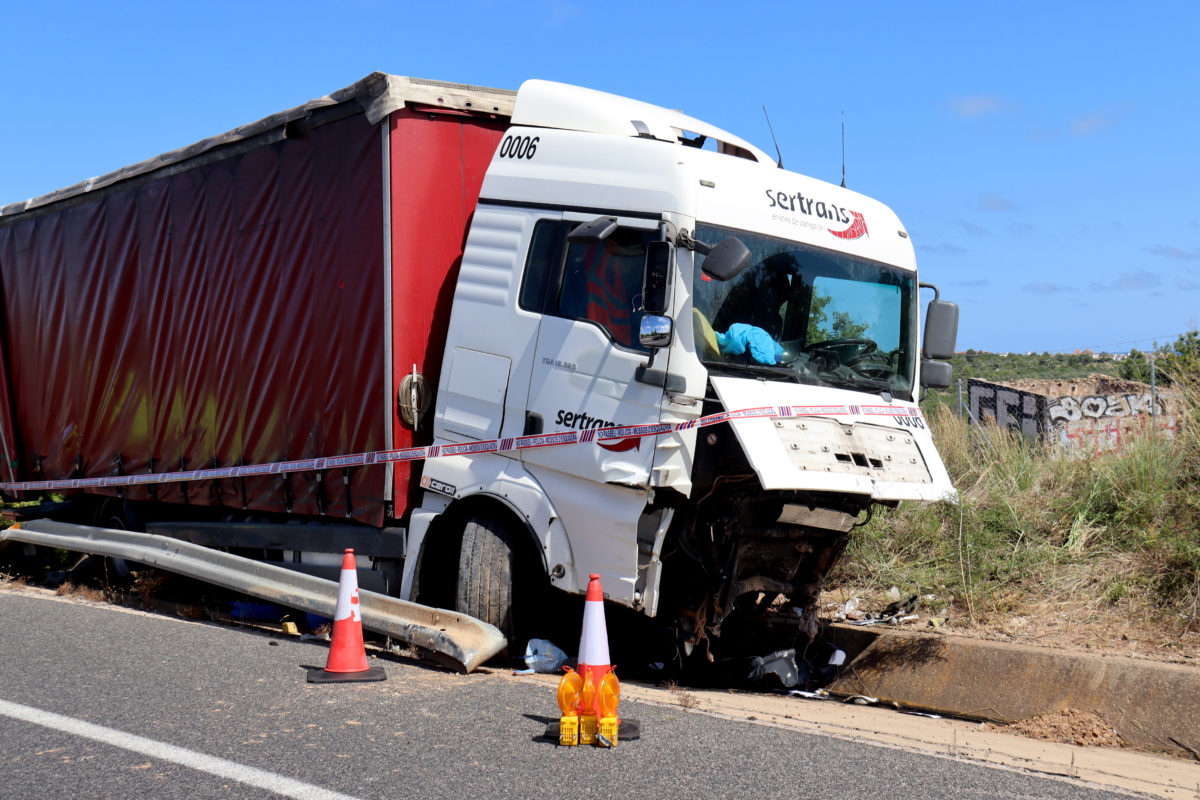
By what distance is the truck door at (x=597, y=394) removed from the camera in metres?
6.25

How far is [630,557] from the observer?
6.27 m

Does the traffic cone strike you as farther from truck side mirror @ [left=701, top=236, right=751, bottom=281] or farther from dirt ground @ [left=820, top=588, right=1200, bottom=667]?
dirt ground @ [left=820, top=588, right=1200, bottom=667]

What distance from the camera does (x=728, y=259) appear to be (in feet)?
19.2

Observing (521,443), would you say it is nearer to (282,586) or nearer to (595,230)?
(595,230)

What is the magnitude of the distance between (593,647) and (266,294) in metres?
4.78

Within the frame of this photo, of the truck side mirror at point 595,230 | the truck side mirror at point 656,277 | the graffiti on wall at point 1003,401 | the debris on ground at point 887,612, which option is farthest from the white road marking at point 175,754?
the graffiti on wall at point 1003,401

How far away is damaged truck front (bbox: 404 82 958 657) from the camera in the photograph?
6.14m

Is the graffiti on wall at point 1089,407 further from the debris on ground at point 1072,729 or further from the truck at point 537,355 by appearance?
the debris on ground at point 1072,729

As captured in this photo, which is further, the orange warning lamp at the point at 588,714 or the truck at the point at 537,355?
the truck at the point at 537,355

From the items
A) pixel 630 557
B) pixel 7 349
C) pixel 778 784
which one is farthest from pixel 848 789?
pixel 7 349

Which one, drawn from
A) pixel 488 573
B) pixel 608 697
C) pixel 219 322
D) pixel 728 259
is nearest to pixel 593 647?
pixel 608 697

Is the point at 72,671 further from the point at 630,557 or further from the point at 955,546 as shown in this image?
the point at 955,546

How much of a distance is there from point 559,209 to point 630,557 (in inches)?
86.6

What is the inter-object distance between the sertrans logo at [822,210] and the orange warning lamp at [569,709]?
124 inches
